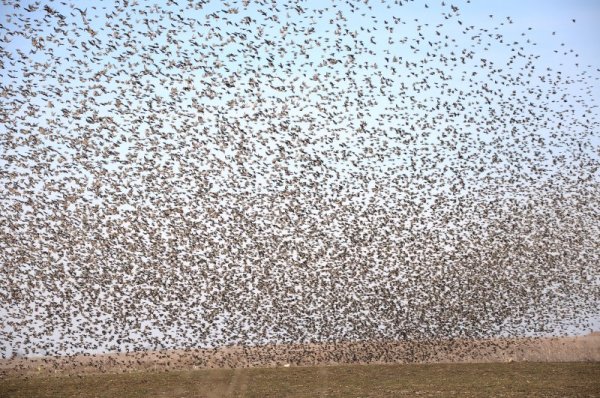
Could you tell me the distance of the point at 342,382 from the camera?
32.9 metres

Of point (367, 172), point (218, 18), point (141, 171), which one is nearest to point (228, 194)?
point (141, 171)

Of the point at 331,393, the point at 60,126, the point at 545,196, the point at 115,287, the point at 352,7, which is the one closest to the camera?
the point at 352,7

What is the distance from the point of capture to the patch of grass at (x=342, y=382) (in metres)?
29.0

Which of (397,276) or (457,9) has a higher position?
(457,9)

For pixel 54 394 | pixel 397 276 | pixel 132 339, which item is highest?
pixel 397 276

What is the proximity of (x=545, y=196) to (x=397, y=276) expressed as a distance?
24.9 feet

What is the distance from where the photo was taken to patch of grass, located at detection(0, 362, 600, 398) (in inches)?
1140

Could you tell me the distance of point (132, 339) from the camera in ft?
106

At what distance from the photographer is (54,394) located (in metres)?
31.8

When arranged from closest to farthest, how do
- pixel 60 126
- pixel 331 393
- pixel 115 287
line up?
pixel 60 126 → pixel 331 393 → pixel 115 287

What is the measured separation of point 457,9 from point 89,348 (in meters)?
20.8

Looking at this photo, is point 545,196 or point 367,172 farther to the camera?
point 545,196

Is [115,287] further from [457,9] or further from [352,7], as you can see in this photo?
[457,9]

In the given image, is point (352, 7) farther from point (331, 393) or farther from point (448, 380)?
point (448, 380)
